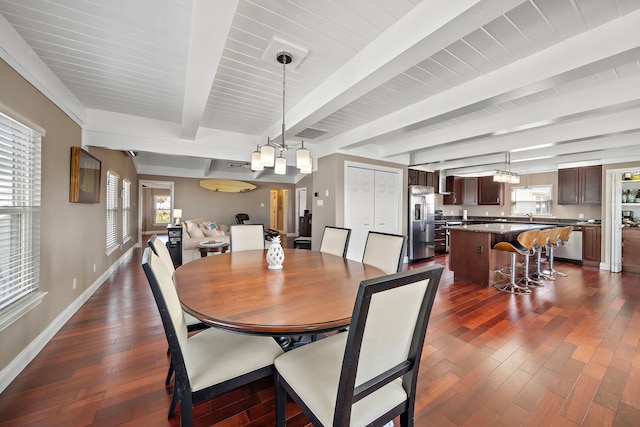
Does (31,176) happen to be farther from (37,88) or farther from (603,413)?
(603,413)

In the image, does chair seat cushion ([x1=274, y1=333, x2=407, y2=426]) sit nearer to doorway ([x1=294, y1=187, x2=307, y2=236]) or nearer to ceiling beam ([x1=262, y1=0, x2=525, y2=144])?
ceiling beam ([x1=262, y1=0, x2=525, y2=144])

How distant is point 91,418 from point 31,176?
1.84m

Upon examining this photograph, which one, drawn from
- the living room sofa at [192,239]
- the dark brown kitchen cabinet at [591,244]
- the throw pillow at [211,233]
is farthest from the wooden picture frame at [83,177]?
the dark brown kitchen cabinet at [591,244]

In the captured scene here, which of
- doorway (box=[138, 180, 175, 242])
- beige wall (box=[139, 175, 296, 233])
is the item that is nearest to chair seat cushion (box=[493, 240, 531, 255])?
beige wall (box=[139, 175, 296, 233])

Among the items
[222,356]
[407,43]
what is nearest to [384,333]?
[222,356]

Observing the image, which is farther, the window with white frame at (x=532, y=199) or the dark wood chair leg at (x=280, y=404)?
the window with white frame at (x=532, y=199)

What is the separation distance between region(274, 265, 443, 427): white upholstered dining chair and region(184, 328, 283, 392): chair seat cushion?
132 millimetres

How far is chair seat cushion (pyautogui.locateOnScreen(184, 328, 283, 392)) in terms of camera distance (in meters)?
1.14

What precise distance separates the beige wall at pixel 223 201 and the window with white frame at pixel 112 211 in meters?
3.62

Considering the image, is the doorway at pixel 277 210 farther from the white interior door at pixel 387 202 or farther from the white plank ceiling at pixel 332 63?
the white plank ceiling at pixel 332 63

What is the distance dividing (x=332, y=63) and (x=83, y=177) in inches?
117

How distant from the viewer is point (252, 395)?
63.2 inches

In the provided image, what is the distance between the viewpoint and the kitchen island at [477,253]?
3.84m

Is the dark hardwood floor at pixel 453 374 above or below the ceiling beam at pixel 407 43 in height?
below
